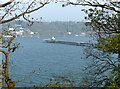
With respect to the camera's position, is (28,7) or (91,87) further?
(91,87)

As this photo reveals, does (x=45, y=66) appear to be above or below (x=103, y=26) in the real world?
below

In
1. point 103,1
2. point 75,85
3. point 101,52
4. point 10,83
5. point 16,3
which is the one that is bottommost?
point 75,85

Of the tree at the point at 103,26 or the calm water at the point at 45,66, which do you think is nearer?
the tree at the point at 103,26

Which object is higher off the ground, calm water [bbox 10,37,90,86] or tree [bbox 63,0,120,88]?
tree [bbox 63,0,120,88]

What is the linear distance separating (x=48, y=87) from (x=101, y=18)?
1756 millimetres

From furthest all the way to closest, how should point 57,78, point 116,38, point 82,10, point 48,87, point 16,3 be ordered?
point 57,78 → point 48,87 → point 82,10 → point 16,3 → point 116,38

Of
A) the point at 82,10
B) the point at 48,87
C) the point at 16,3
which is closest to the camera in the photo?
the point at 16,3

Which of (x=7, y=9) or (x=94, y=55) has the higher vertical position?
(x=7, y=9)

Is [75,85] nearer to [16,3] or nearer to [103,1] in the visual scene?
[103,1]

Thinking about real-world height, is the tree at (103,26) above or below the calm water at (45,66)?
above

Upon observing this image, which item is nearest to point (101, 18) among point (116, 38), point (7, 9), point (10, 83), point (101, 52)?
point (101, 52)

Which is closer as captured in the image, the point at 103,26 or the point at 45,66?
the point at 103,26

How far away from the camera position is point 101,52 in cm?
388

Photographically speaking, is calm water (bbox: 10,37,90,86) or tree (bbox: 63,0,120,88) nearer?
tree (bbox: 63,0,120,88)
